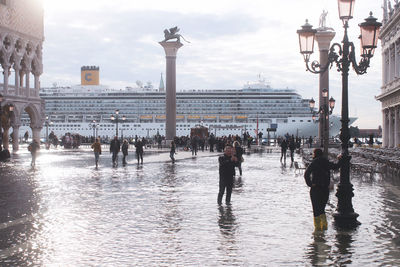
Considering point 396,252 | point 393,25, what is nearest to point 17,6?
point 393,25

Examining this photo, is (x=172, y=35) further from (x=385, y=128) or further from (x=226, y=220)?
(x=226, y=220)

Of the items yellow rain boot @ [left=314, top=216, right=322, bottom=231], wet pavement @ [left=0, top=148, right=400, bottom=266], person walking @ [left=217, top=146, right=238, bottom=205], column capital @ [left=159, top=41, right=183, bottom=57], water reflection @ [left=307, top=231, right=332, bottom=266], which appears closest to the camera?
water reflection @ [left=307, top=231, right=332, bottom=266]

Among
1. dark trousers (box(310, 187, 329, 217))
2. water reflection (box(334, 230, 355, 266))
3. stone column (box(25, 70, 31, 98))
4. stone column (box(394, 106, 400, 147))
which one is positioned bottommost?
water reflection (box(334, 230, 355, 266))

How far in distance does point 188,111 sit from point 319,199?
9105cm

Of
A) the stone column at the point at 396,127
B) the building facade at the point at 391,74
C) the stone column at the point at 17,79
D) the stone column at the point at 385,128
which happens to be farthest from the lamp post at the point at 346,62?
the stone column at the point at 385,128

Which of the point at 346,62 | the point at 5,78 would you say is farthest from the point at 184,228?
the point at 5,78

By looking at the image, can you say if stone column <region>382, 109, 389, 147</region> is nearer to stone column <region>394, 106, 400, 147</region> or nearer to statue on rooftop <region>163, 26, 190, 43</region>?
stone column <region>394, 106, 400, 147</region>

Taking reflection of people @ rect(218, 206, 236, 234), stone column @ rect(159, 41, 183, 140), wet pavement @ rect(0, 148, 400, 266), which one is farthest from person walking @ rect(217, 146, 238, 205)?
stone column @ rect(159, 41, 183, 140)

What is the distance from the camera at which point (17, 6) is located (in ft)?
145

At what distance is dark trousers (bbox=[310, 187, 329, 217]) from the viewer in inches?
361

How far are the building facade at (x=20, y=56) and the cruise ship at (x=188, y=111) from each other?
153 feet

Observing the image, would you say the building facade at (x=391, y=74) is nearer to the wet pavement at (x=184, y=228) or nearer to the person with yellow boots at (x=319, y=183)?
the wet pavement at (x=184, y=228)

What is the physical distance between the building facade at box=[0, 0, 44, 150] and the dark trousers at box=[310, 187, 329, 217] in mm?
34469

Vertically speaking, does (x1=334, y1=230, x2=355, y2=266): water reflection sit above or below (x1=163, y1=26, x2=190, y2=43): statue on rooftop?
below
